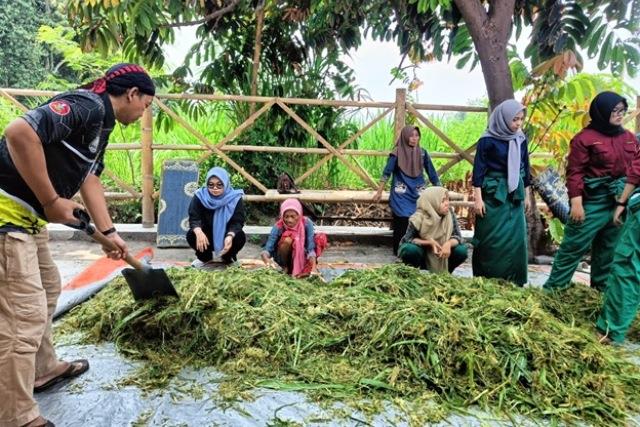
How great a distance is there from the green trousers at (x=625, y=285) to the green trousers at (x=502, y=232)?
1.04 meters

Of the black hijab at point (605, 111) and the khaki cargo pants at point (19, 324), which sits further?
the black hijab at point (605, 111)

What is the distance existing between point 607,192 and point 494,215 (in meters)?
0.75

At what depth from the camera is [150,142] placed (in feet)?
19.3

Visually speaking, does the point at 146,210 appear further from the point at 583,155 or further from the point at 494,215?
the point at 583,155

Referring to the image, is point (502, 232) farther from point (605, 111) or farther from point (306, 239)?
point (306, 239)

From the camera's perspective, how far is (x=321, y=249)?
13.6 ft

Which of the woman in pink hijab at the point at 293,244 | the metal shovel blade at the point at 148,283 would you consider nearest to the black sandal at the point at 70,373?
the metal shovel blade at the point at 148,283

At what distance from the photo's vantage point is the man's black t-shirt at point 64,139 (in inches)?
68.5

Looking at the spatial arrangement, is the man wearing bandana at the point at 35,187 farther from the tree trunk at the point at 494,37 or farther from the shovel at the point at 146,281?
the tree trunk at the point at 494,37

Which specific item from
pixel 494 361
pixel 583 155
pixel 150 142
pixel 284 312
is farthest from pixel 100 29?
pixel 494 361

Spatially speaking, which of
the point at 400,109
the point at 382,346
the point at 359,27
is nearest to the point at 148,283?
the point at 382,346

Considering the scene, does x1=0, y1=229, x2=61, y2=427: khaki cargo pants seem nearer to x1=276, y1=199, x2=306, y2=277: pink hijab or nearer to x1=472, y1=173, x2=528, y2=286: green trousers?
x1=276, y1=199, x2=306, y2=277: pink hijab

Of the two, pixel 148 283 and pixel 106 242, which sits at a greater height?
pixel 106 242

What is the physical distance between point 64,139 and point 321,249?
2560 millimetres
